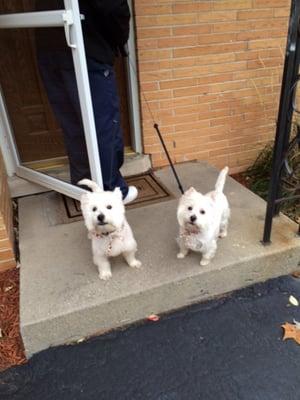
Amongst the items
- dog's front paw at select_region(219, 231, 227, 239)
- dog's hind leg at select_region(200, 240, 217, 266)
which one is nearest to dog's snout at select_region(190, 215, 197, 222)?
dog's hind leg at select_region(200, 240, 217, 266)

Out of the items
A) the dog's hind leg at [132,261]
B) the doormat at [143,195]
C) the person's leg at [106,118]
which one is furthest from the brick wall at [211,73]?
the dog's hind leg at [132,261]

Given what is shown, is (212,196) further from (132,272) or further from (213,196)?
(132,272)

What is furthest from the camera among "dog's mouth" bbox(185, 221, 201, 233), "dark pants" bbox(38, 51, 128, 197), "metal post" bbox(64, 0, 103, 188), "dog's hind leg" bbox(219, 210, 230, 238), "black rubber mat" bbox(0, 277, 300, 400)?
"dark pants" bbox(38, 51, 128, 197)

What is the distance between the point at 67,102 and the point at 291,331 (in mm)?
2294

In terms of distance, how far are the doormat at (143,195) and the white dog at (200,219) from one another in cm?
83

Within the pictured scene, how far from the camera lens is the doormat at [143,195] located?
3.16m

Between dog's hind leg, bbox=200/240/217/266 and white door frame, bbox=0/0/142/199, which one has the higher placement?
white door frame, bbox=0/0/142/199

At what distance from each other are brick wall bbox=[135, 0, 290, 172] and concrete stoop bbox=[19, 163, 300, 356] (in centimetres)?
103

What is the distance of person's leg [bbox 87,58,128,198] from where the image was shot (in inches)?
104

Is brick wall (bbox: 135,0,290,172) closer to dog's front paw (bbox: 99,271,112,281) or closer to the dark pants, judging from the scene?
the dark pants

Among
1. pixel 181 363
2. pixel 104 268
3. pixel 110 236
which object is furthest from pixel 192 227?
pixel 181 363

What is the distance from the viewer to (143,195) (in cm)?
331

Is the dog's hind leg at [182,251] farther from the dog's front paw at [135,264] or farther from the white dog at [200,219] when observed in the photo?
the dog's front paw at [135,264]

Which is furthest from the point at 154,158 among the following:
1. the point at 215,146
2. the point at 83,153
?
the point at 83,153
